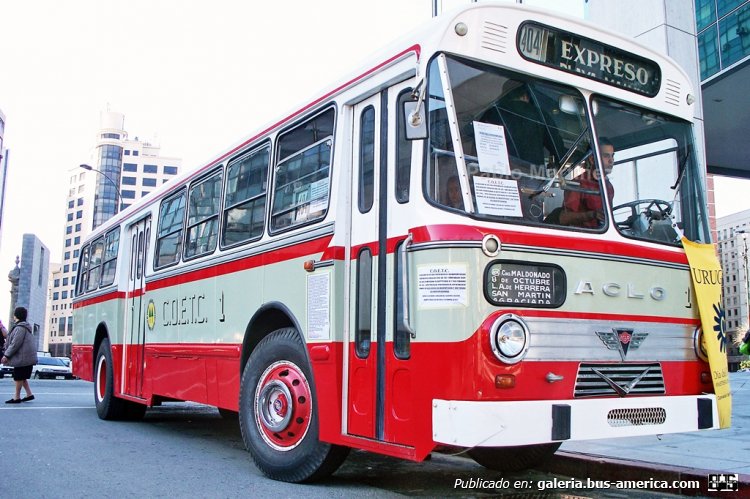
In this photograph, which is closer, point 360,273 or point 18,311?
point 360,273

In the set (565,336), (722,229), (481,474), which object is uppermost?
(722,229)

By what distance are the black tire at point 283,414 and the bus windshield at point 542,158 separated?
206cm

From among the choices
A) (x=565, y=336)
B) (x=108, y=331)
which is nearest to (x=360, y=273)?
(x=565, y=336)

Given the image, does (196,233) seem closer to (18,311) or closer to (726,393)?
(726,393)

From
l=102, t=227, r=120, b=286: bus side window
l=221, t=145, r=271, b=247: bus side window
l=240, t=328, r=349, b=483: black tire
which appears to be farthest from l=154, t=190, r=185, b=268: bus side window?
l=240, t=328, r=349, b=483: black tire

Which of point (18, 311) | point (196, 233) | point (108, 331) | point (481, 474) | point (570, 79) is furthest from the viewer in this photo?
point (18, 311)

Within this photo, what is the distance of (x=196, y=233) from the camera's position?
8.21m

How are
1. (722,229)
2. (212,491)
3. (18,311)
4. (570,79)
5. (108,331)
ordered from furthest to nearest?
(722,229)
(18,311)
(108,331)
(212,491)
(570,79)

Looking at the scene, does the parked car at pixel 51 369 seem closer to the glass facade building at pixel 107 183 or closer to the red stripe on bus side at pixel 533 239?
the red stripe on bus side at pixel 533 239

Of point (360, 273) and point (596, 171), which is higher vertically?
point (596, 171)

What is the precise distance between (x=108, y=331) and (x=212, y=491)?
241 inches

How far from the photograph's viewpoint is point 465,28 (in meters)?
4.71

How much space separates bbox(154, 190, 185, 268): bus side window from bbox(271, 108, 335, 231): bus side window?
104 inches

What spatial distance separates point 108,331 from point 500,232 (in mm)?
8206
